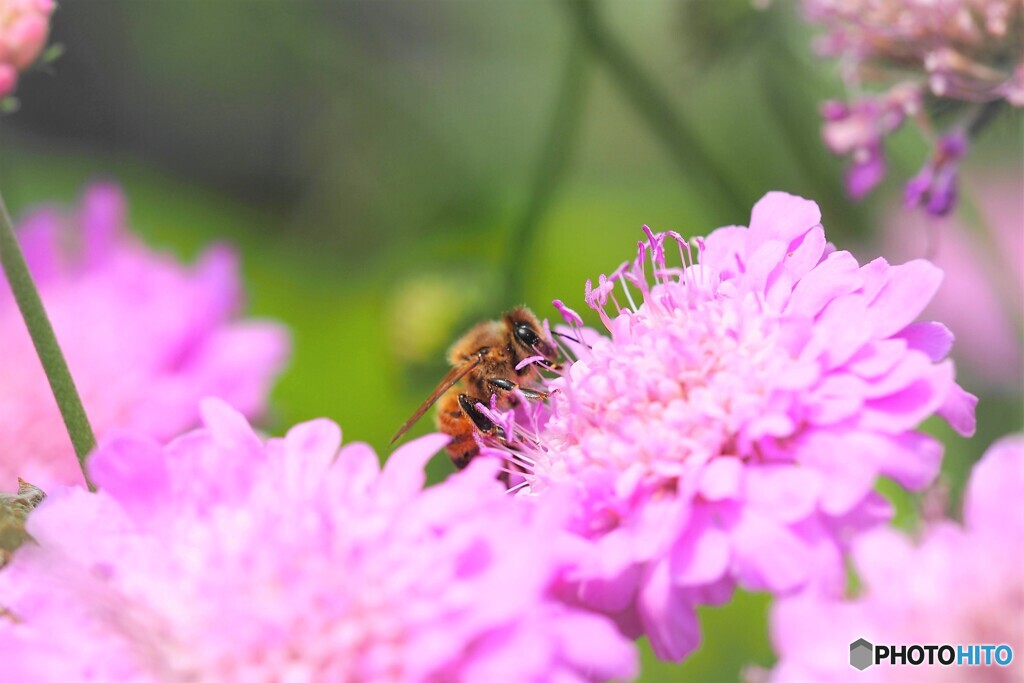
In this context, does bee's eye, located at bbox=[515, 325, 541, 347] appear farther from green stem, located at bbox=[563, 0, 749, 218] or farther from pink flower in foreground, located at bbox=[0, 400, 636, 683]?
green stem, located at bbox=[563, 0, 749, 218]

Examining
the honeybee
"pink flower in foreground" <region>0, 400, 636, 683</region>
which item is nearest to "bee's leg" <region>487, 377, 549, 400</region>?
the honeybee

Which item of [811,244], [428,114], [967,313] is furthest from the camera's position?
[428,114]

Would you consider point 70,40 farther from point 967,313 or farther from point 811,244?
point 811,244

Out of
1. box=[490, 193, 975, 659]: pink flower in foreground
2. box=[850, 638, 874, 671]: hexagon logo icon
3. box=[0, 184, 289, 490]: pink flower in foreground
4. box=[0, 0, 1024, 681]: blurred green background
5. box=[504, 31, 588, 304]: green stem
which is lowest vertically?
box=[850, 638, 874, 671]: hexagon logo icon

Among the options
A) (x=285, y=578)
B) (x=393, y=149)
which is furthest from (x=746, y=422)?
(x=393, y=149)

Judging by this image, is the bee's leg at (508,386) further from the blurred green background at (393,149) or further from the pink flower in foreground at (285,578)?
the blurred green background at (393,149)

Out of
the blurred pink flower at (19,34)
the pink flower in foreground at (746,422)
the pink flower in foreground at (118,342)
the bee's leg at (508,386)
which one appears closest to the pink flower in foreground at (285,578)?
the pink flower in foreground at (746,422)

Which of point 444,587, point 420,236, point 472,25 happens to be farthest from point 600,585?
point 472,25

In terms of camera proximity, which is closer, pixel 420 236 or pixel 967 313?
pixel 967 313
